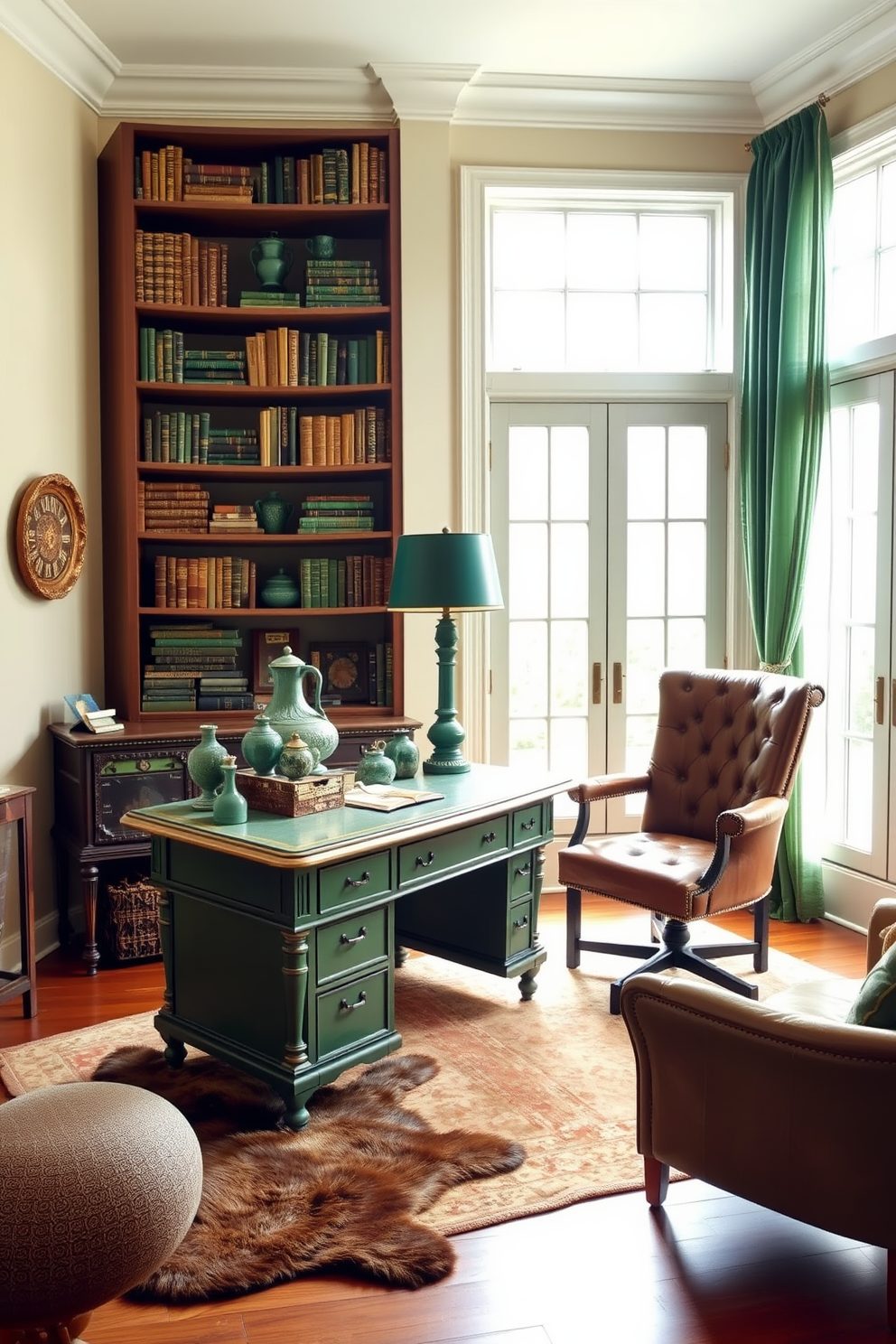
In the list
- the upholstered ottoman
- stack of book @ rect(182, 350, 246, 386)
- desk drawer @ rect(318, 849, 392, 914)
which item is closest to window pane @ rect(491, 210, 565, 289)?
stack of book @ rect(182, 350, 246, 386)

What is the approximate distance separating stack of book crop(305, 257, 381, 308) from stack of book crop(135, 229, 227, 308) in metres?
0.36

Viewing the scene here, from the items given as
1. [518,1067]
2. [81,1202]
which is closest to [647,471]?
[518,1067]

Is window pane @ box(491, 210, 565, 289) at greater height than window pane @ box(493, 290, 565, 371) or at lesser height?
greater

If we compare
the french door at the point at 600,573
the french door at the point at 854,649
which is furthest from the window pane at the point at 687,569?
the french door at the point at 854,649

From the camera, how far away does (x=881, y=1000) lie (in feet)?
6.83

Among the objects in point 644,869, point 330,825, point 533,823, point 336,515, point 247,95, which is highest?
point 247,95

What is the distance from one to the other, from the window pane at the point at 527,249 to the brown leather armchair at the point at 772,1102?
3.51m

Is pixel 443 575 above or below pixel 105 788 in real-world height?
above

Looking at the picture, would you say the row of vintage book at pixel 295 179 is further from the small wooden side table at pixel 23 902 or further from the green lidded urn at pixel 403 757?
the small wooden side table at pixel 23 902

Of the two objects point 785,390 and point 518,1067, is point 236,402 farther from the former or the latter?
point 518,1067

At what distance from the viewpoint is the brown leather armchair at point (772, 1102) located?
6.59 ft

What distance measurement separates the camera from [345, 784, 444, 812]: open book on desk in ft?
10.4

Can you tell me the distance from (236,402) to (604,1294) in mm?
3707

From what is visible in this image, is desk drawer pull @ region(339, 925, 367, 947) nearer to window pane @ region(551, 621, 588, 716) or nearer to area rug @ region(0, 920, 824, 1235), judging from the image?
area rug @ region(0, 920, 824, 1235)
